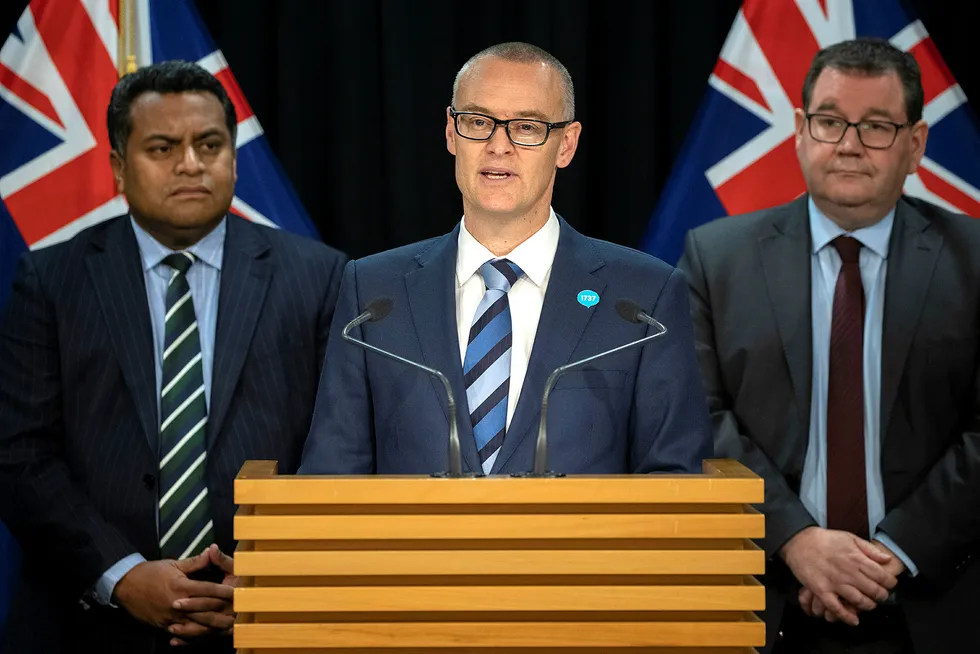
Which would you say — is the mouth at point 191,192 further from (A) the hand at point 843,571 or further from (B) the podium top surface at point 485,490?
(A) the hand at point 843,571

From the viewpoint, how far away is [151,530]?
2730 millimetres

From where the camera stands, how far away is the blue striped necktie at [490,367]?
2.12 meters

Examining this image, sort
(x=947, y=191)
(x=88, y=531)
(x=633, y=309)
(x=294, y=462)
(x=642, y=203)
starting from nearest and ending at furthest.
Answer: (x=633, y=309) < (x=88, y=531) < (x=294, y=462) < (x=947, y=191) < (x=642, y=203)

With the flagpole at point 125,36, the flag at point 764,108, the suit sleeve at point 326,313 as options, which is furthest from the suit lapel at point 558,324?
the flagpole at point 125,36

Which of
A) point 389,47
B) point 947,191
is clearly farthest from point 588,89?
point 947,191

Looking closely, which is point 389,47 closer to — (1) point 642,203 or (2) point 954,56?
(1) point 642,203

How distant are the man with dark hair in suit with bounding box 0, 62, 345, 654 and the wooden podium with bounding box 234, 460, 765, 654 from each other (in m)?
1.04

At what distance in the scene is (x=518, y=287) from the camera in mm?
2270

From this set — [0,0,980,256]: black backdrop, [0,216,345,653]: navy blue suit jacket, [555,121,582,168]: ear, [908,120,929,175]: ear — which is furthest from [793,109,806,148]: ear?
[0,216,345,653]: navy blue suit jacket

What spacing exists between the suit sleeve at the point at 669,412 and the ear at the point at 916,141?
3.57 feet

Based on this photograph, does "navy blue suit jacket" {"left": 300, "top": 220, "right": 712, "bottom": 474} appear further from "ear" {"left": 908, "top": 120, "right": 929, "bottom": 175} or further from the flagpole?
the flagpole

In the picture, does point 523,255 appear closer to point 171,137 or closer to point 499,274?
point 499,274

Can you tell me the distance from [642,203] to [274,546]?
227 centimetres

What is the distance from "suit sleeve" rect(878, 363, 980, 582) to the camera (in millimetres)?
2660
